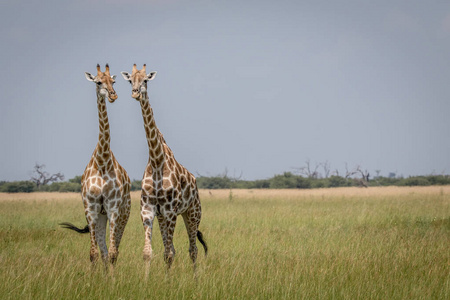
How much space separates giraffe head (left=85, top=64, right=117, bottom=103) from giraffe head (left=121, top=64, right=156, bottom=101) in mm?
264

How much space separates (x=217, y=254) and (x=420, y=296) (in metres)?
4.43

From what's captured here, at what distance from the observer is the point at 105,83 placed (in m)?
7.34

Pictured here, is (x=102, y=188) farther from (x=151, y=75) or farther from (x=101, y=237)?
(x=151, y=75)

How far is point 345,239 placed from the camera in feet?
40.2

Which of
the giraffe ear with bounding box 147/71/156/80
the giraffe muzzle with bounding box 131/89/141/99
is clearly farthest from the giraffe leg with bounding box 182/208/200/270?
the giraffe ear with bounding box 147/71/156/80

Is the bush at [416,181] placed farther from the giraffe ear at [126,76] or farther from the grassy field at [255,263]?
the giraffe ear at [126,76]

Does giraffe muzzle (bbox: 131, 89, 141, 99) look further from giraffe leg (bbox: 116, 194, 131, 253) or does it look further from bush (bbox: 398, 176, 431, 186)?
bush (bbox: 398, 176, 431, 186)

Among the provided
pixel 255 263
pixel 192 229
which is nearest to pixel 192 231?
pixel 192 229

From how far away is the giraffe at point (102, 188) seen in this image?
7512 millimetres

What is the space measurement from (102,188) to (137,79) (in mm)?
1775

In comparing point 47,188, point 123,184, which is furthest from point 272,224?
point 47,188

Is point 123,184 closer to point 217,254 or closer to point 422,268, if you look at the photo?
point 217,254

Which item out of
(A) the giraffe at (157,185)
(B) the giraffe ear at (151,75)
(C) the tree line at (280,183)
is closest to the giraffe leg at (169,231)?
(A) the giraffe at (157,185)

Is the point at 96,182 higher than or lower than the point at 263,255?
higher
